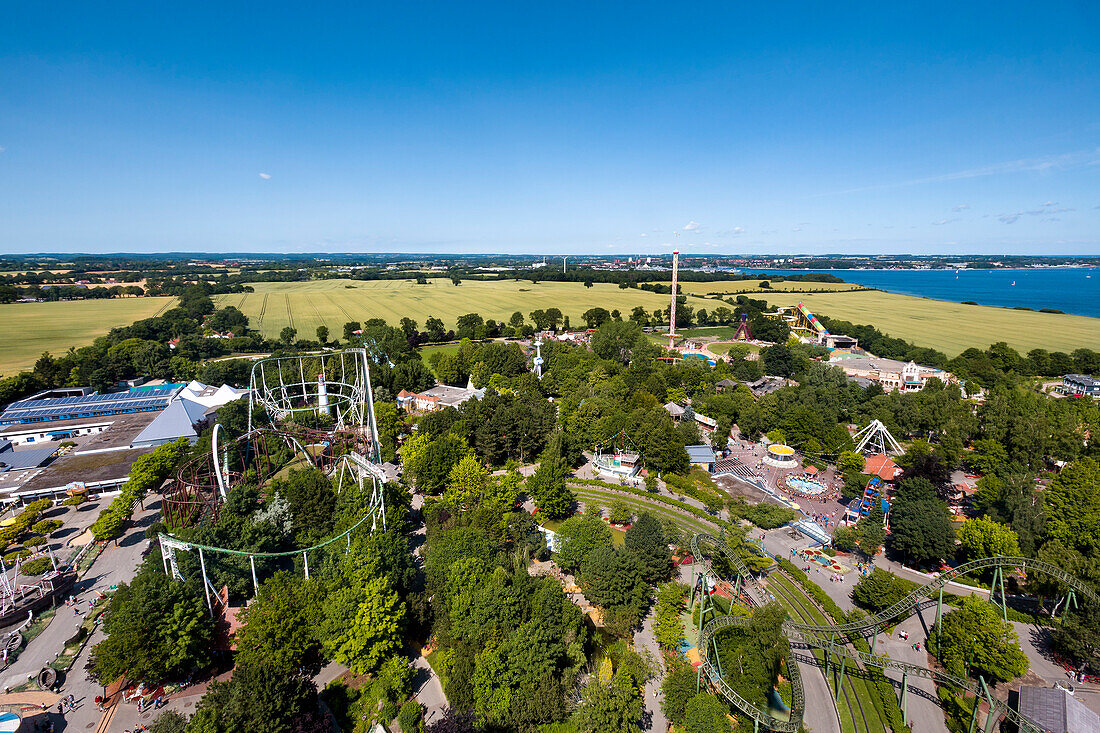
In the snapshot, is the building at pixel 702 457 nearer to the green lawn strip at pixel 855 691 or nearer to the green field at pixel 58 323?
the green lawn strip at pixel 855 691

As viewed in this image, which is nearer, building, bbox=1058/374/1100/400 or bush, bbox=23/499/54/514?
bush, bbox=23/499/54/514

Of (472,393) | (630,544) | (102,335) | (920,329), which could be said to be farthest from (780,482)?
(102,335)

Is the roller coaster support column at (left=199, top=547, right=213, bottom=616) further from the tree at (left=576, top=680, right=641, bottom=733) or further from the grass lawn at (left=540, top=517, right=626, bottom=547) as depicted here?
the grass lawn at (left=540, top=517, right=626, bottom=547)

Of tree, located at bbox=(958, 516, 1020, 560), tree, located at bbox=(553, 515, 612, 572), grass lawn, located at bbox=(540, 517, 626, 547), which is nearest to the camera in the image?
tree, located at bbox=(958, 516, 1020, 560)

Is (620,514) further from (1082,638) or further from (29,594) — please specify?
(29,594)

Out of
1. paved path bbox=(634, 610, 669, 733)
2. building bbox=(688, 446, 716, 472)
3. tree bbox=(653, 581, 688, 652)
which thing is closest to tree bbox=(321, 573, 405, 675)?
paved path bbox=(634, 610, 669, 733)

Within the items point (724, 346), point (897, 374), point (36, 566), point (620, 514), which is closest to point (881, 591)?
point (620, 514)

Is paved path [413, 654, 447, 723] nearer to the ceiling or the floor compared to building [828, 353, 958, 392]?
nearer to the floor
